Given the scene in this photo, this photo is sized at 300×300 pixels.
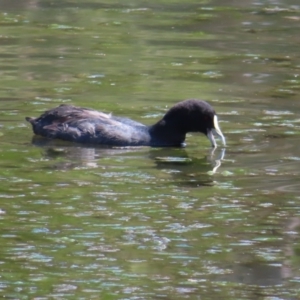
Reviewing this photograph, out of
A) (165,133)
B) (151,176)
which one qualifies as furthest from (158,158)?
(151,176)

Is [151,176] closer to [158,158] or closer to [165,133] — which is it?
[158,158]

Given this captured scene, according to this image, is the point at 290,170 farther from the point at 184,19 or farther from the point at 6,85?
the point at 184,19

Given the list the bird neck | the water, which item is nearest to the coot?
the bird neck

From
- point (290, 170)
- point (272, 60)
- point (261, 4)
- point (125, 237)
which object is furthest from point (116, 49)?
point (125, 237)

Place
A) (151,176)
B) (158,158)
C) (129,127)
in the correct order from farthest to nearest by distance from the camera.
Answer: (129,127)
(158,158)
(151,176)

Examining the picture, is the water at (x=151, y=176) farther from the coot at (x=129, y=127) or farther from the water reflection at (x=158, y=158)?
the coot at (x=129, y=127)

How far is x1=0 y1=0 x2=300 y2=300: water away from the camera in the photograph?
7.10m

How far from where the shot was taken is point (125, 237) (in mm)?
7801

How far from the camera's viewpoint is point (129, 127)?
11.1 meters

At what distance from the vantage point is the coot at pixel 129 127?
1107cm

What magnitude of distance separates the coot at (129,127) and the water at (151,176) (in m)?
0.16

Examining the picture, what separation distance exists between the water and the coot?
0.16 m

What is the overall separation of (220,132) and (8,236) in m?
3.71

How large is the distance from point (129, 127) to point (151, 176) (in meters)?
1.52
